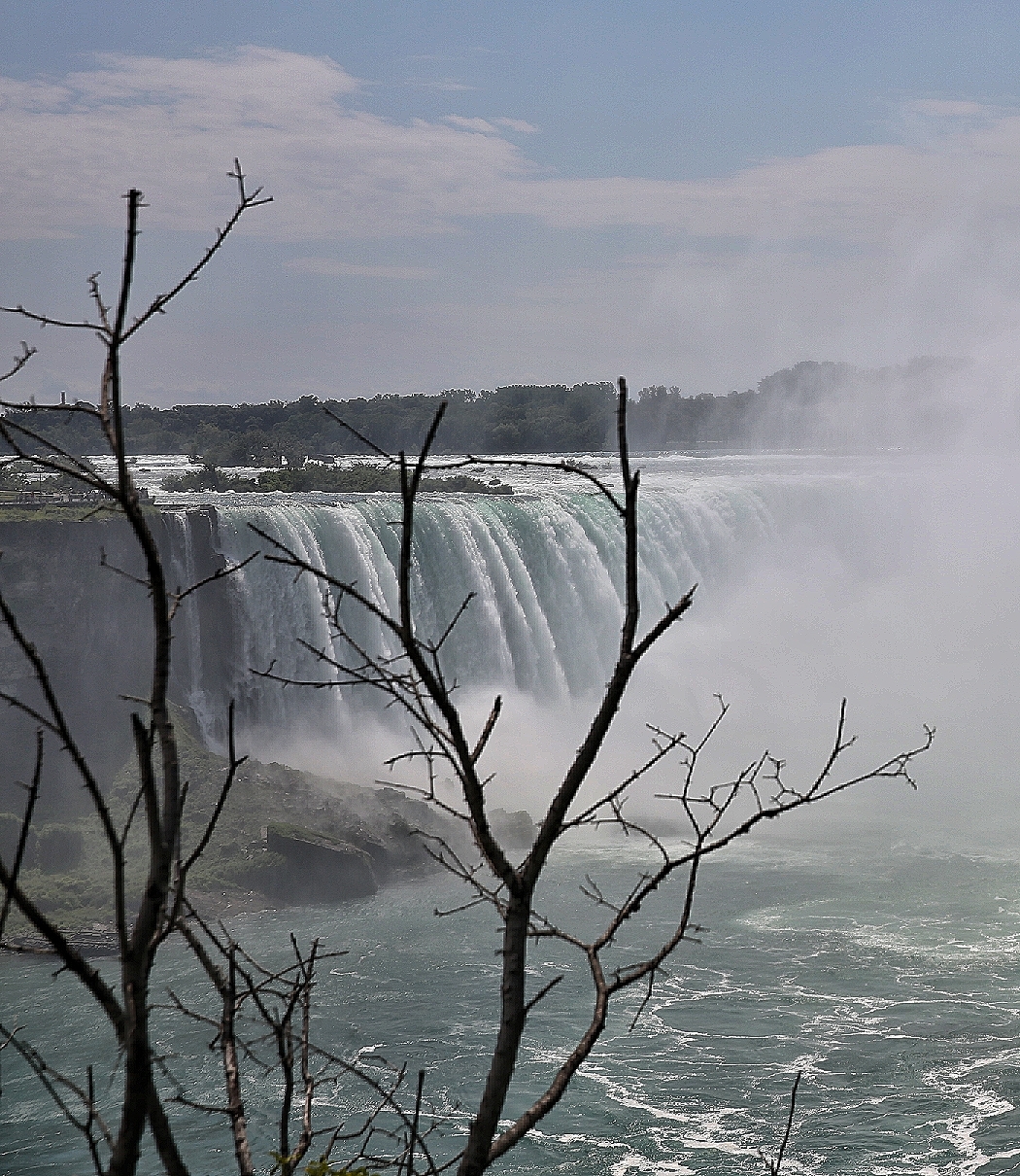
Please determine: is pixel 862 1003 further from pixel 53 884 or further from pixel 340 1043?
pixel 53 884

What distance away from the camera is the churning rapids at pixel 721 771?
927 centimetres

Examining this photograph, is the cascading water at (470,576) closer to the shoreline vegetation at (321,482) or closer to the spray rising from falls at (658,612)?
the spray rising from falls at (658,612)

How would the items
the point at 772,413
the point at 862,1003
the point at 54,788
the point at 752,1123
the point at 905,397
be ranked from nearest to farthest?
the point at 752,1123, the point at 862,1003, the point at 54,788, the point at 905,397, the point at 772,413

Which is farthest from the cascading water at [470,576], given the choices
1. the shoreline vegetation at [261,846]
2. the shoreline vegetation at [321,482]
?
the shoreline vegetation at [261,846]

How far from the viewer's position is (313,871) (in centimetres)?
1455

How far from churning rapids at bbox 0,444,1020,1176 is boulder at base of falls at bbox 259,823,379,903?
0.34m

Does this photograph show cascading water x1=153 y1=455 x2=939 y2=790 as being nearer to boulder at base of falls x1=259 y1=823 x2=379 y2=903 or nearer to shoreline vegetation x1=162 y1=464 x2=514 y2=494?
shoreline vegetation x1=162 y1=464 x2=514 y2=494

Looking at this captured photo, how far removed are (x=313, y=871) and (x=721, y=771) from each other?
7602 millimetres

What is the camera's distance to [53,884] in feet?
46.3

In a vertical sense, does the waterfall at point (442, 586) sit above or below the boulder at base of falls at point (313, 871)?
above

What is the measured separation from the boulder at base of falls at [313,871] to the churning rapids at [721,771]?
13.3 inches

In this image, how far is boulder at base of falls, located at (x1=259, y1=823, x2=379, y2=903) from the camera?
47.4ft

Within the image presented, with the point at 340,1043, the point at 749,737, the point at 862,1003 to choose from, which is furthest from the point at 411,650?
the point at 749,737

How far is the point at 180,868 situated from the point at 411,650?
537mm
